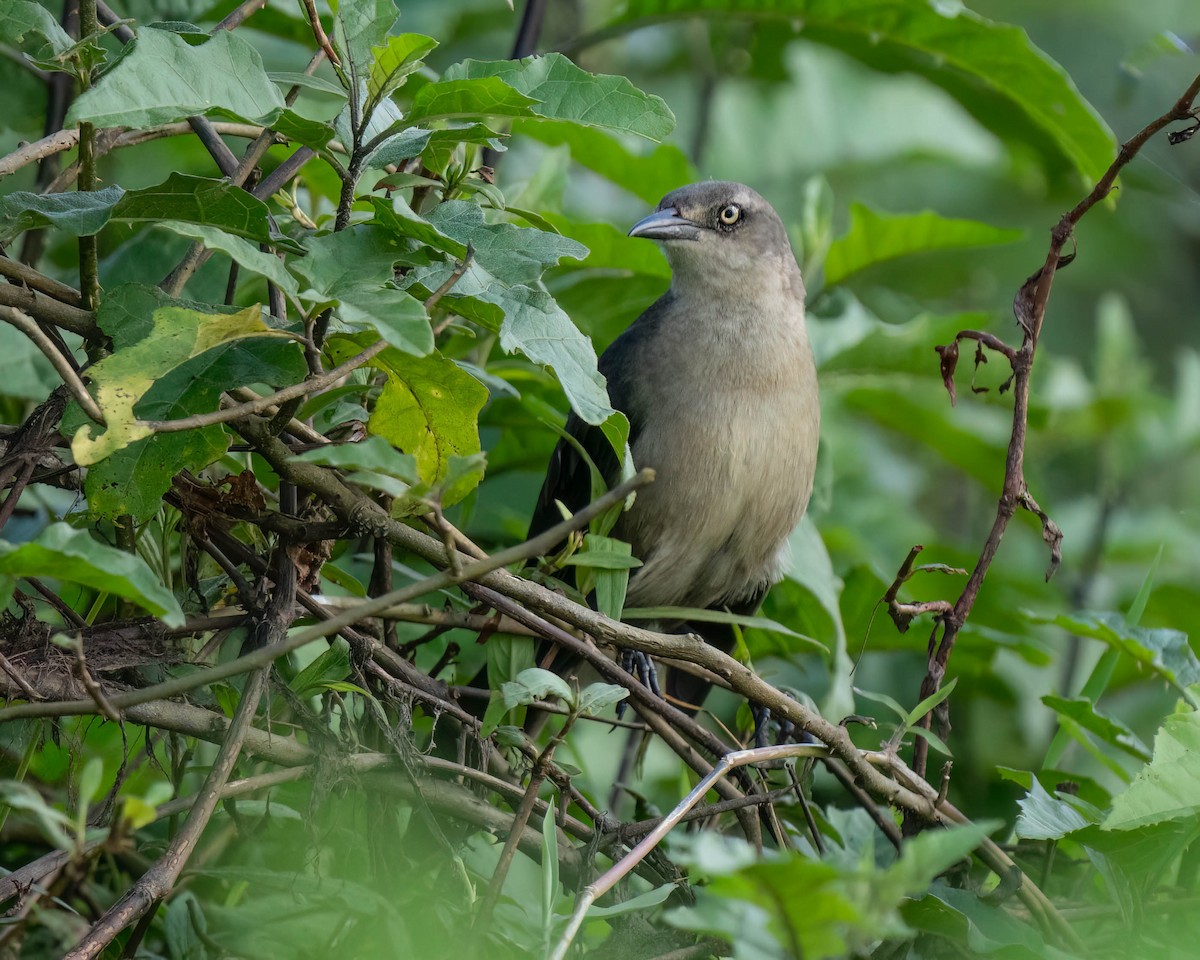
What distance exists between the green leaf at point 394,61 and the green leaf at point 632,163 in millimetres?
1844

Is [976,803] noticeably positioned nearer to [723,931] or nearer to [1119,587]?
[1119,587]

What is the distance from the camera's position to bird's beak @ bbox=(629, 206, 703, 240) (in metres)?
3.82

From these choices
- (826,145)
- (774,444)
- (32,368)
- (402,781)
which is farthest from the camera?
(826,145)

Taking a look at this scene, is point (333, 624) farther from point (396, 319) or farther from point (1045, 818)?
point (1045, 818)

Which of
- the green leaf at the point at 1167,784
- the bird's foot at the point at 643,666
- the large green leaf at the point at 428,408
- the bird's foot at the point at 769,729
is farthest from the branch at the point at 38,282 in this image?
the bird's foot at the point at 643,666

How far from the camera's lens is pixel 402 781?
7.63 feet

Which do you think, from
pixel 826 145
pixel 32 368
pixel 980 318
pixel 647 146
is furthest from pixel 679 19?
pixel 826 145

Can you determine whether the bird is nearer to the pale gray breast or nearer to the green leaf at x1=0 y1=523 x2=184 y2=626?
the pale gray breast

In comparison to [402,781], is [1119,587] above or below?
below

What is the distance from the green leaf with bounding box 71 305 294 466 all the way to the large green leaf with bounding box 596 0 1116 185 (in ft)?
7.51

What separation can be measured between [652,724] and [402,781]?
1.65 feet

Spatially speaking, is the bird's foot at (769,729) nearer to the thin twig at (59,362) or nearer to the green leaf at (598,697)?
the green leaf at (598,697)

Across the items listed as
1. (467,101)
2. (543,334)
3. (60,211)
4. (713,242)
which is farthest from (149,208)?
(713,242)

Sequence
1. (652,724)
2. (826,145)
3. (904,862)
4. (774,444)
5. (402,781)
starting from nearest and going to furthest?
1. (904,862)
2. (402,781)
3. (652,724)
4. (774,444)
5. (826,145)
